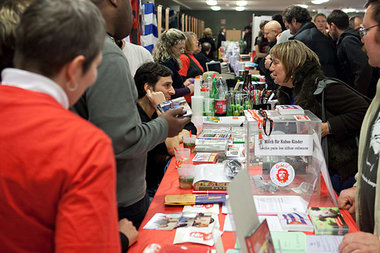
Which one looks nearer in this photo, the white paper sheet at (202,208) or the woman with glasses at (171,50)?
the white paper sheet at (202,208)

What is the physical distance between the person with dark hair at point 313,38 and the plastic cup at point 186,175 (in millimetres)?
2876

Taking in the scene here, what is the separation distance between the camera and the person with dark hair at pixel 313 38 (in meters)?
4.16

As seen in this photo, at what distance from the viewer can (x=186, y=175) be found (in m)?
1.84

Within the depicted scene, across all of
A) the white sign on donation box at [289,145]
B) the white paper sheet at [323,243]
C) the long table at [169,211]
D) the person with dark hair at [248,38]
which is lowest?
the person with dark hair at [248,38]

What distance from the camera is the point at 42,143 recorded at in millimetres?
697

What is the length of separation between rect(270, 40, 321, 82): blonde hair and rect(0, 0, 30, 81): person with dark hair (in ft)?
6.26

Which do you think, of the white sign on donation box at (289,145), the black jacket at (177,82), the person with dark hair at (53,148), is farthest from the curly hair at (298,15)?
the person with dark hair at (53,148)

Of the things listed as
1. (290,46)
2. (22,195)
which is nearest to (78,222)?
(22,195)

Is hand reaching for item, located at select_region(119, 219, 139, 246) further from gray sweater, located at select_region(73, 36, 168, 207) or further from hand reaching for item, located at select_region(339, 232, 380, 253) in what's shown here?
hand reaching for item, located at select_region(339, 232, 380, 253)

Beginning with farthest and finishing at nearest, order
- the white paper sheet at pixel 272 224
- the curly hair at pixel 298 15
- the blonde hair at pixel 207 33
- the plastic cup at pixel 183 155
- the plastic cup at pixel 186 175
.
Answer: the blonde hair at pixel 207 33, the curly hair at pixel 298 15, the plastic cup at pixel 183 155, the plastic cup at pixel 186 175, the white paper sheet at pixel 272 224

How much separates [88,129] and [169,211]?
98 centimetres

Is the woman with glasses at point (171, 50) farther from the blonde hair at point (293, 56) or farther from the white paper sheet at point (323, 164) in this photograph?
the white paper sheet at point (323, 164)

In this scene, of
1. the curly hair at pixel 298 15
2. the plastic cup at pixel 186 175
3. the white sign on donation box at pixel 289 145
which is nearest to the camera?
the white sign on donation box at pixel 289 145

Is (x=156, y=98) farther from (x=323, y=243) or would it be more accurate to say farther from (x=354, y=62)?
(x=354, y=62)
